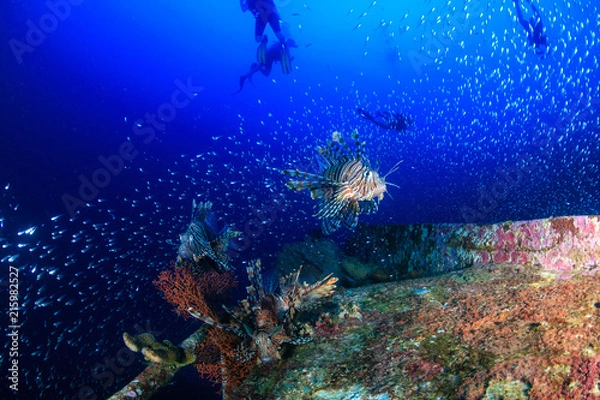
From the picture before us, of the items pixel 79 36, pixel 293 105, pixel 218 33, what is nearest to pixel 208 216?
pixel 79 36

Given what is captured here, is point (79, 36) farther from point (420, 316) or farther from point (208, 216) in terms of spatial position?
point (420, 316)

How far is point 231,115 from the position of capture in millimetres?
66312

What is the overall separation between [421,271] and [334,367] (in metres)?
2.84

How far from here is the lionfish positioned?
329 cm

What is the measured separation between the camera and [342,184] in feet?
11.1
